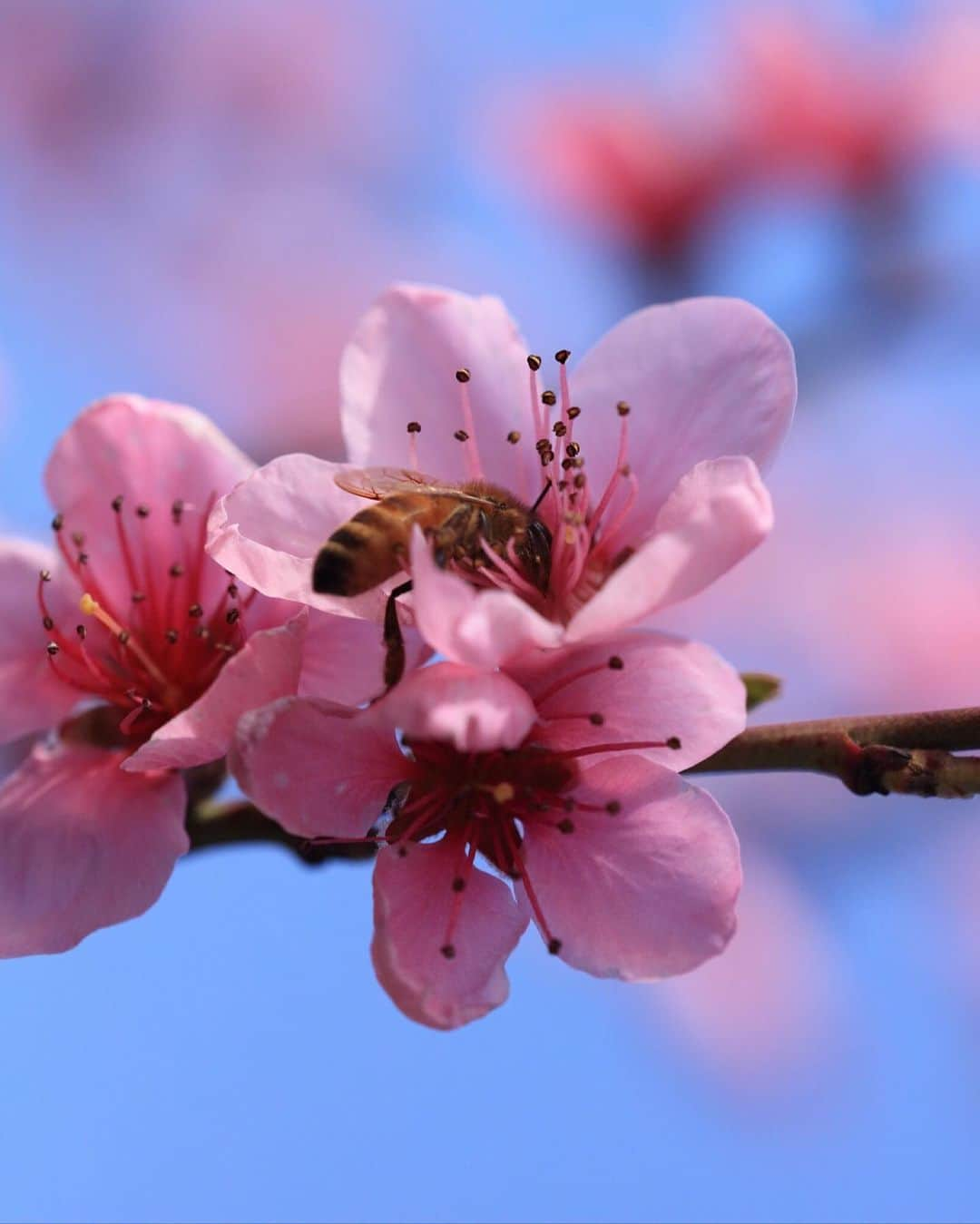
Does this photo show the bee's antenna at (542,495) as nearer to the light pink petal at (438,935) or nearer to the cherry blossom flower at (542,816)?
the cherry blossom flower at (542,816)

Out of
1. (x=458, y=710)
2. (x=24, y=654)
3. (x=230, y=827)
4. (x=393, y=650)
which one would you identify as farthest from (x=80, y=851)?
(x=458, y=710)

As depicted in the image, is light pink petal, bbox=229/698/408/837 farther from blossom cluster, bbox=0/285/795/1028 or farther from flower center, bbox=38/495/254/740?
flower center, bbox=38/495/254/740

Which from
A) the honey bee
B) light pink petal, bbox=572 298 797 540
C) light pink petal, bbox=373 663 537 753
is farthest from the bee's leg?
light pink petal, bbox=572 298 797 540

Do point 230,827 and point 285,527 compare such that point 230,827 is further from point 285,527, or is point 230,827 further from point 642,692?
point 642,692

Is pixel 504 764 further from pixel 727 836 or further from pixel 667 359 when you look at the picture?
pixel 667 359

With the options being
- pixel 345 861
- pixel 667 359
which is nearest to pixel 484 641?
pixel 345 861

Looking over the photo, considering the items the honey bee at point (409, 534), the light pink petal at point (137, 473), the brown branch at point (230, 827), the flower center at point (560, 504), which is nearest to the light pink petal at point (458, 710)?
the honey bee at point (409, 534)
